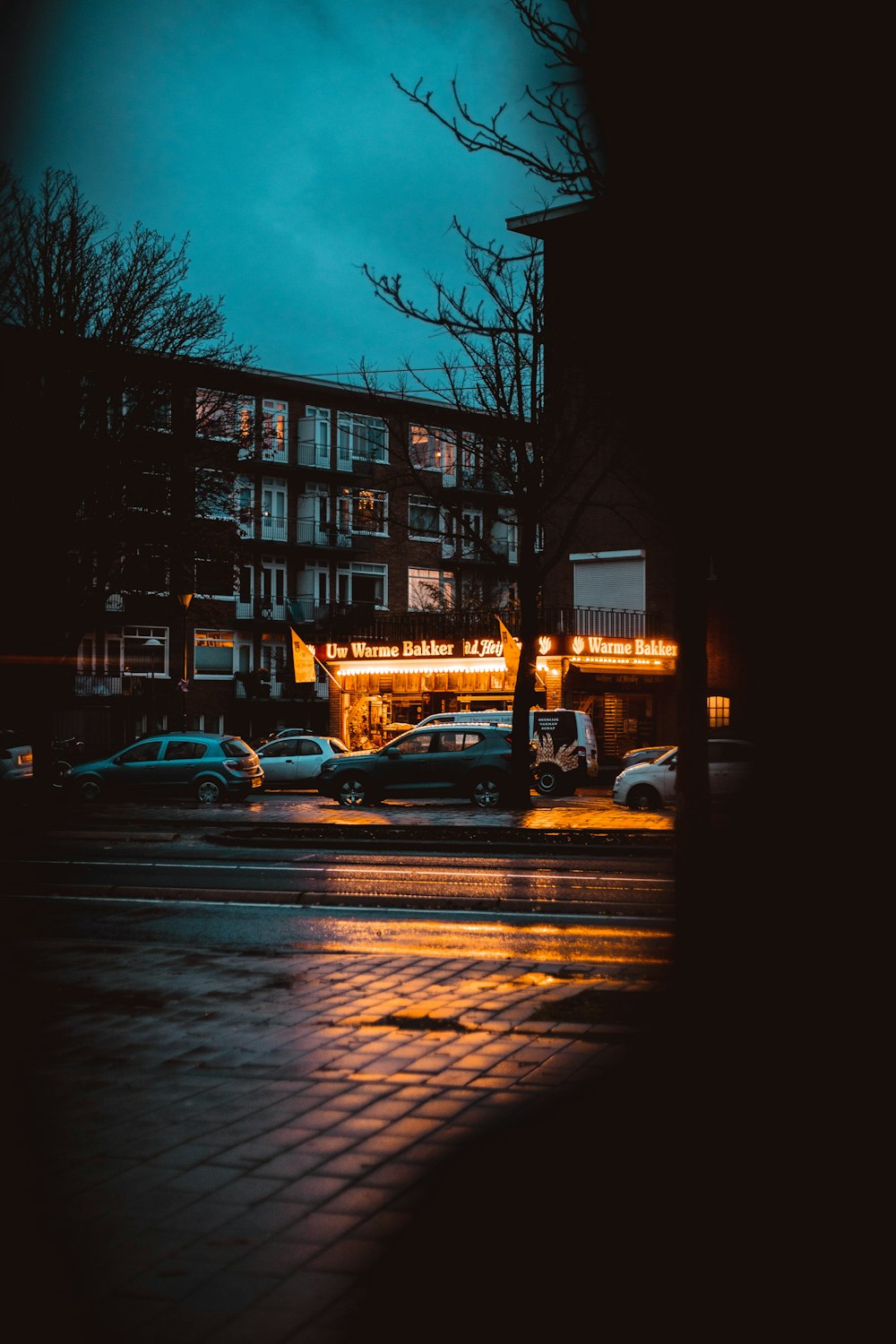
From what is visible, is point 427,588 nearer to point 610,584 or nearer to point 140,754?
point 610,584

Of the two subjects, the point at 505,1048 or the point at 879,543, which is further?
the point at 505,1048

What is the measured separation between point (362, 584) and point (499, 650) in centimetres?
2386

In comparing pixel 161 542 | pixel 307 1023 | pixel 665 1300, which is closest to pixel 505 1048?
pixel 307 1023

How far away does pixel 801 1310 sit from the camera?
3.23 metres

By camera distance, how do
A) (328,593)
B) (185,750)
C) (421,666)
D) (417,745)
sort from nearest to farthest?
(417,745)
(185,750)
(421,666)
(328,593)

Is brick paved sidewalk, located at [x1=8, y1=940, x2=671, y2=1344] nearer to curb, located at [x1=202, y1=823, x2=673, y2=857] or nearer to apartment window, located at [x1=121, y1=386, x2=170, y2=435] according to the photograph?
curb, located at [x1=202, y1=823, x2=673, y2=857]

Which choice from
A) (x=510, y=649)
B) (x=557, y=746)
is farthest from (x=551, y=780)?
(x=510, y=649)

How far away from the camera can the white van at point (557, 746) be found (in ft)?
102

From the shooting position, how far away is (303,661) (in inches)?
1629

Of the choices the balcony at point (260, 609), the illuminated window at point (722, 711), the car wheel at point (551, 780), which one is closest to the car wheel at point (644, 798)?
the car wheel at point (551, 780)

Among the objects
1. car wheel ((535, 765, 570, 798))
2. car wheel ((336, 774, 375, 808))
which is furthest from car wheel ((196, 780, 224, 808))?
car wheel ((535, 765, 570, 798))

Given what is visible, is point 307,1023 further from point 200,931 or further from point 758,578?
point 758,578

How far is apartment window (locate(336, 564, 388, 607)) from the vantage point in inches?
2426

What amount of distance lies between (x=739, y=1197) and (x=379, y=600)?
193 ft
